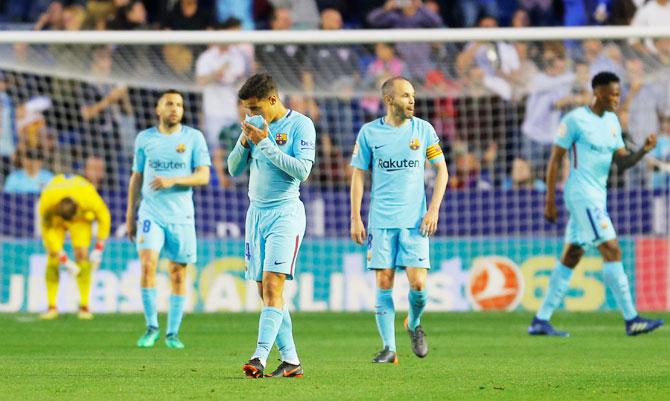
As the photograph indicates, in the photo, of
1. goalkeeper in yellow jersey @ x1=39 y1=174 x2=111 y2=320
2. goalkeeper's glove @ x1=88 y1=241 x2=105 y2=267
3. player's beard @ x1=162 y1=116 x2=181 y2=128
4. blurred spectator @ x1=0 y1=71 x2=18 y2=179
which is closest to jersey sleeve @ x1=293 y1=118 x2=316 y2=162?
player's beard @ x1=162 y1=116 x2=181 y2=128

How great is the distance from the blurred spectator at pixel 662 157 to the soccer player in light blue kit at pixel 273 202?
945cm

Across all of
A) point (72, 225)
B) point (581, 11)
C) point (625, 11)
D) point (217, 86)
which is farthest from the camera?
point (581, 11)

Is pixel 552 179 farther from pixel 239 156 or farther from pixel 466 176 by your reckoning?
pixel 466 176

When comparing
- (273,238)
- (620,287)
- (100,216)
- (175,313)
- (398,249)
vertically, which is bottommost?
(175,313)

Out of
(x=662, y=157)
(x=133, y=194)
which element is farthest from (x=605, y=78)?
(x=662, y=157)

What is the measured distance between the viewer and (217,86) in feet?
60.7

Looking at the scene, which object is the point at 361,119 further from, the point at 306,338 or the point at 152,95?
the point at 306,338

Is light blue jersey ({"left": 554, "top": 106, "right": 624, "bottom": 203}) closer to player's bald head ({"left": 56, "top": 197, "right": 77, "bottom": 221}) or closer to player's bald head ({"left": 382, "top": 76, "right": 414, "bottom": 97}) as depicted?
player's bald head ({"left": 382, "top": 76, "right": 414, "bottom": 97})

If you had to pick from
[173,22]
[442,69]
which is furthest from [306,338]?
[173,22]

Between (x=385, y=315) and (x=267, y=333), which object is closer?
(x=267, y=333)

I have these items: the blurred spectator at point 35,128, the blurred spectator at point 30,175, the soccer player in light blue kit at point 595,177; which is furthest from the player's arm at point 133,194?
the blurred spectator at point 35,128

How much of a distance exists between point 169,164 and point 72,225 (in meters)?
4.46

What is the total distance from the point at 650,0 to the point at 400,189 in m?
10.7

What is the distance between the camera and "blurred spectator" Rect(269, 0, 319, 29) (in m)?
21.0
